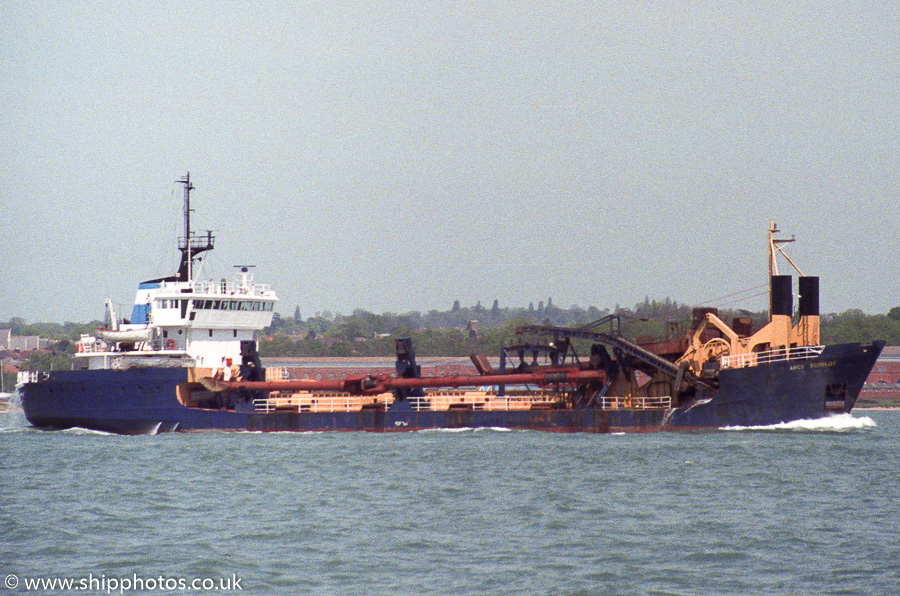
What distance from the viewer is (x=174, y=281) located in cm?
4959

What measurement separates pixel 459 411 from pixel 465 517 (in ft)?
61.9

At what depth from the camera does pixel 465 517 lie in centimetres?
2427

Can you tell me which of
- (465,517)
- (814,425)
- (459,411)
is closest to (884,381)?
(814,425)

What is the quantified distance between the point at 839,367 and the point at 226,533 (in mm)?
24488

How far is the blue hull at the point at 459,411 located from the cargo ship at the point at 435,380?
5 cm

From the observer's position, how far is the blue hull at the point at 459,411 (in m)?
39.1

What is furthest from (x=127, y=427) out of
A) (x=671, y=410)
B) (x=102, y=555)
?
(x=102, y=555)

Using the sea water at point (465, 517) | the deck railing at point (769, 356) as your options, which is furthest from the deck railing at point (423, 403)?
the sea water at point (465, 517)

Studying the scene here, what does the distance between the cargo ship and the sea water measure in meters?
2.12

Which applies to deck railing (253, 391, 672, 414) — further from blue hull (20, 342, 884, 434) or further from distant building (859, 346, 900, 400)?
distant building (859, 346, 900, 400)

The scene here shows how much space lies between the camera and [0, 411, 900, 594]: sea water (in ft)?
63.4

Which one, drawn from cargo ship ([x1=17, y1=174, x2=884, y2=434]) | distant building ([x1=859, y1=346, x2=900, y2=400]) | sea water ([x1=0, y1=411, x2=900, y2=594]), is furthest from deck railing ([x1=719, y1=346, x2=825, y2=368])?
distant building ([x1=859, y1=346, x2=900, y2=400])

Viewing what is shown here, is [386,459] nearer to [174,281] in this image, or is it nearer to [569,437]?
[569,437]

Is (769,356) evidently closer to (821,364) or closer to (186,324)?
(821,364)
